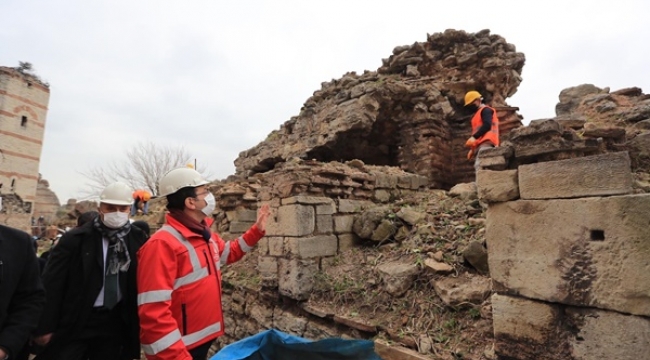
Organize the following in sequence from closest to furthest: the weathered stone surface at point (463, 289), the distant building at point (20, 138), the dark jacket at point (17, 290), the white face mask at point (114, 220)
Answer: the dark jacket at point (17, 290) < the white face mask at point (114, 220) < the weathered stone surface at point (463, 289) < the distant building at point (20, 138)

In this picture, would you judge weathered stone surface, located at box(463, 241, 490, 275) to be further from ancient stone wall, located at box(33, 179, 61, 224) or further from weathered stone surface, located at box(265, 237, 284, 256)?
ancient stone wall, located at box(33, 179, 61, 224)

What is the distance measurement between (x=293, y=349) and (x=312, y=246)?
4.48ft

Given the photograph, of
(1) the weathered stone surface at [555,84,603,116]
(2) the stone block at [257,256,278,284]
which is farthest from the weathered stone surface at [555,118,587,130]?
(2) the stone block at [257,256,278,284]

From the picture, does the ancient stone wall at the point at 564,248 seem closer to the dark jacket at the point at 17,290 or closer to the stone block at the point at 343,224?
the stone block at the point at 343,224

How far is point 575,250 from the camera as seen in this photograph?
1.98 m

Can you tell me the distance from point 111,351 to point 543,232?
10.2ft

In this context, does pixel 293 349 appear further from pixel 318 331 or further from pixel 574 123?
pixel 574 123

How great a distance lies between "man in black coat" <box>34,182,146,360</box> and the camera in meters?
2.31

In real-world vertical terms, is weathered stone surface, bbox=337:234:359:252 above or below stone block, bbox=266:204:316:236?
below

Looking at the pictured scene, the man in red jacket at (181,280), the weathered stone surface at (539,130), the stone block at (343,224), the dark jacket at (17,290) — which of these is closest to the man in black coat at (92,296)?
the dark jacket at (17,290)

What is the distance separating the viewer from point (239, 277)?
5.51 metres

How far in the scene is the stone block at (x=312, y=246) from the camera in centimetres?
402

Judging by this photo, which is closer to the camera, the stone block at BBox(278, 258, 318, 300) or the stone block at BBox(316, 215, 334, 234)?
the stone block at BBox(278, 258, 318, 300)

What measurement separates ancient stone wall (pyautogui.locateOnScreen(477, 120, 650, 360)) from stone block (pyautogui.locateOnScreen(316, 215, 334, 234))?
2.25 meters
